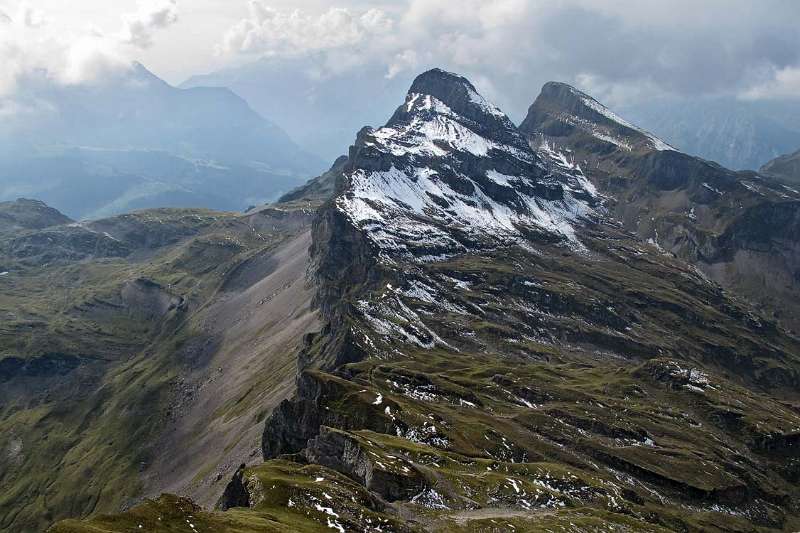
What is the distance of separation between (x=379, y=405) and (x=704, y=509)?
8860 cm

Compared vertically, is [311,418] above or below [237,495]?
below

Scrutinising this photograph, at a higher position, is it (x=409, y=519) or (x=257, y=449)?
(x=409, y=519)

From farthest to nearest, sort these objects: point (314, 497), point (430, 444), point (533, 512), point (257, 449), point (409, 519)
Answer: point (257, 449) → point (430, 444) → point (533, 512) → point (409, 519) → point (314, 497)

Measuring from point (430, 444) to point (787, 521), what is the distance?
352 feet

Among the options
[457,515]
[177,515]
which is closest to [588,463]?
[457,515]

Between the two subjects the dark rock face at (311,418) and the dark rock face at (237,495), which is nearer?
the dark rock face at (237,495)

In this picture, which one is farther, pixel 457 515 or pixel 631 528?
pixel 631 528

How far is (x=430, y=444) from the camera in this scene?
142000 millimetres

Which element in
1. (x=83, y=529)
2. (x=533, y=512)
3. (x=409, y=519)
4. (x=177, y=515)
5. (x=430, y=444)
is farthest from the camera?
(x=430, y=444)

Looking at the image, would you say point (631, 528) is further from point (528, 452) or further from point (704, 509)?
point (704, 509)

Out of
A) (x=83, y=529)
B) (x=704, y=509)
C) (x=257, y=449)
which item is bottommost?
(x=257, y=449)

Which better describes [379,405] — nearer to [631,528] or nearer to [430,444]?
[430,444]

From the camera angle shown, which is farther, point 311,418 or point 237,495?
point 311,418

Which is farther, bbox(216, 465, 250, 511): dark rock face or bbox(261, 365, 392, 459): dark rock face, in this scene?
bbox(261, 365, 392, 459): dark rock face
